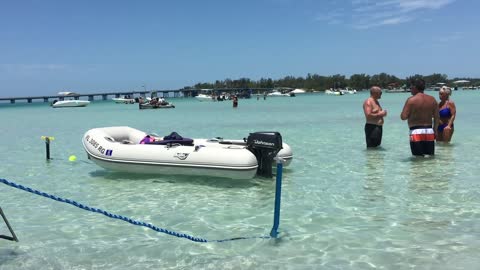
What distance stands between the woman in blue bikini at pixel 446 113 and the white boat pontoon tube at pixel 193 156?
4.70 metres

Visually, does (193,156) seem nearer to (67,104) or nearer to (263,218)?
(263,218)

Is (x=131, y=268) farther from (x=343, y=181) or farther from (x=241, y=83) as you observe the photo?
(x=241, y=83)

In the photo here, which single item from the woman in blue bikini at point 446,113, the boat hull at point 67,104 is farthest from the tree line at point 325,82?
the woman in blue bikini at point 446,113

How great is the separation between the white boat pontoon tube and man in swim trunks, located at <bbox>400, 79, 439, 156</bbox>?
2.34m

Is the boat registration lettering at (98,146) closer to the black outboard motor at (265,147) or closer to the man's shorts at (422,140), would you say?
the black outboard motor at (265,147)

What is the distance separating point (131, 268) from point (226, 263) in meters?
0.86

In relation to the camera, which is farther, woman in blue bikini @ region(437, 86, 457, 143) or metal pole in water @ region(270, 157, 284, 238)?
woman in blue bikini @ region(437, 86, 457, 143)

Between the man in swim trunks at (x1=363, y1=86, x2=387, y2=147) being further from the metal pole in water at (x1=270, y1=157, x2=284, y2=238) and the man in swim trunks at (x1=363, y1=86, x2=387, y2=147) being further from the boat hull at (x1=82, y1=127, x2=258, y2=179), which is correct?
the metal pole in water at (x1=270, y1=157, x2=284, y2=238)

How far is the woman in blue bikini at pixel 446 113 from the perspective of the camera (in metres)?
10.1

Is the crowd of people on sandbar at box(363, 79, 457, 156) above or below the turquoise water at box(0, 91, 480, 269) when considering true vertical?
above

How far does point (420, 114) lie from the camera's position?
25.7 ft

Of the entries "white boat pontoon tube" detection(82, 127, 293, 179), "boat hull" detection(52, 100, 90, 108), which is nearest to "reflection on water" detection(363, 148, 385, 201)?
"white boat pontoon tube" detection(82, 127, 293, 179)

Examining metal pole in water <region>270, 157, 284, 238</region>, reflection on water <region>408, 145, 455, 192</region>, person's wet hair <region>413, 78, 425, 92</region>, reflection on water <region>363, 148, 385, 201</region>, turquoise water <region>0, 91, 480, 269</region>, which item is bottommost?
turquoise water <region>0, 91, 480, 269</region>

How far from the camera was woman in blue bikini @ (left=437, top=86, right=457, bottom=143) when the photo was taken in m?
10.1
